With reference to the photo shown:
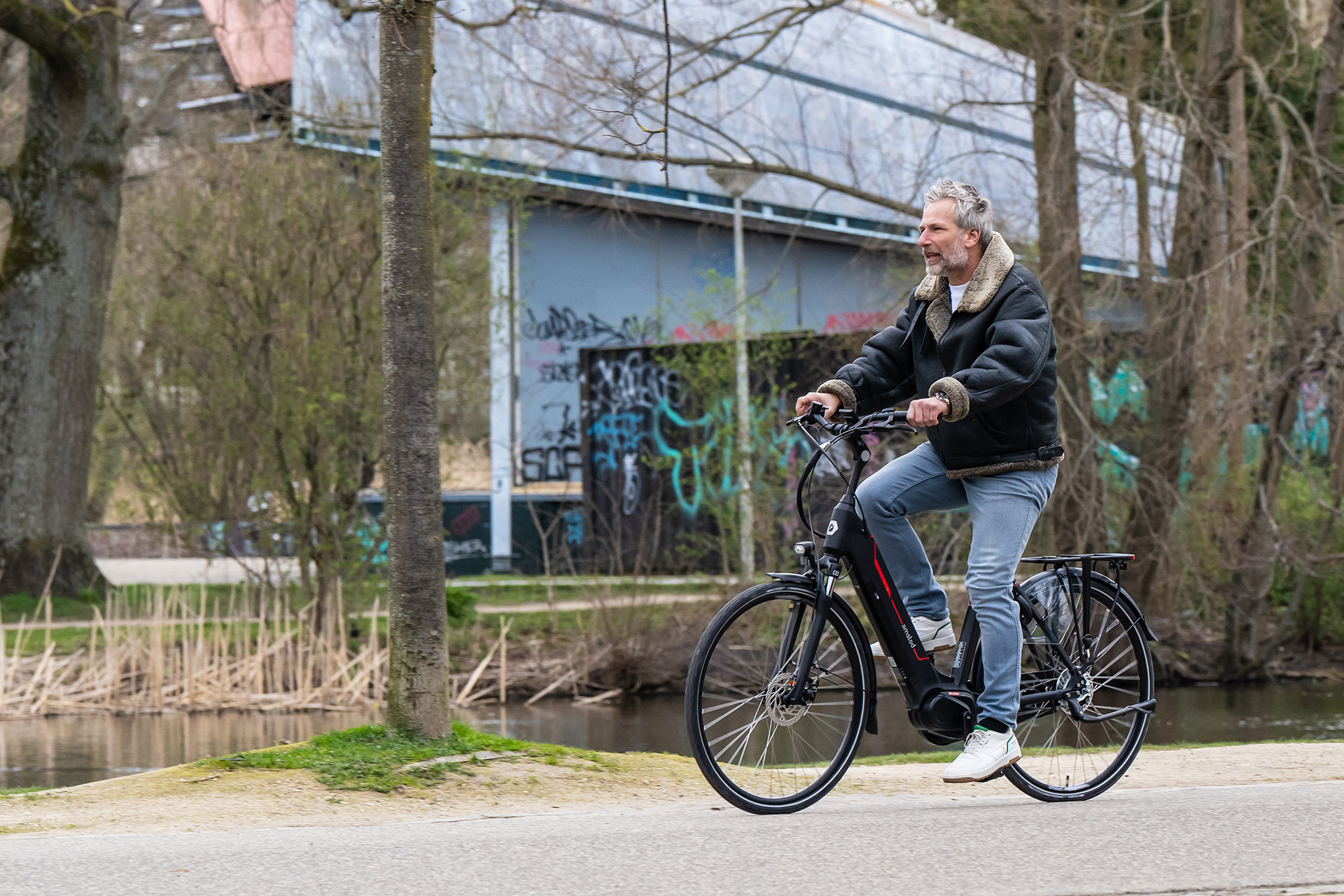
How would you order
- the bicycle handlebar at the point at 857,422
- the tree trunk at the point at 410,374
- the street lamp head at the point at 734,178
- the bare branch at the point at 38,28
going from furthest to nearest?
the bare branch at the point at 38,28
the street lamp head at the point at 734,178
the tree trunk at the point at 410,374
the bicycle handlebar at the point at 857,422

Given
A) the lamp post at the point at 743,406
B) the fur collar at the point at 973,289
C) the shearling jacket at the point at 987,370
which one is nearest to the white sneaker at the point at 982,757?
the shearling jacket at the point at 987,370

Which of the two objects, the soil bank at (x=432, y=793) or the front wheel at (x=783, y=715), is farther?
the soil bank at (x=432, y=793)

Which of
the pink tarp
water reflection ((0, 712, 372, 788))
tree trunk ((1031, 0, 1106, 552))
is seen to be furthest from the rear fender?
the pink tarp

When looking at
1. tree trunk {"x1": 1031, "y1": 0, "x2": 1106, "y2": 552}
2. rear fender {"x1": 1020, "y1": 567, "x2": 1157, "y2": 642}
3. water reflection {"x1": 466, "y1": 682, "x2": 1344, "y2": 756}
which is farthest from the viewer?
tree trunk {"x1": 1031, "y1": 0, "x2": 1106, "y2": 552}

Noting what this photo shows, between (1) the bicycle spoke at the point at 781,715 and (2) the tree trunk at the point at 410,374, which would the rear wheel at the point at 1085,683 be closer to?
(1) the bicycle spoke at the point at 781,715

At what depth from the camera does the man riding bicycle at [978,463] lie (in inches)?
190

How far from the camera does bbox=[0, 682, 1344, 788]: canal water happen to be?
9234mm

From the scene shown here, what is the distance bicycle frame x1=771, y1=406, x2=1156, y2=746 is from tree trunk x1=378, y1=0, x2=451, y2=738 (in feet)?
5.97

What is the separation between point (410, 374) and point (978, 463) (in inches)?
93.6

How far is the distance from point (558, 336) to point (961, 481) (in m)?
17.3

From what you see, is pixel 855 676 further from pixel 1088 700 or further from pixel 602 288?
pixel 602 288

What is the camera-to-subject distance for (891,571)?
4.96 meters

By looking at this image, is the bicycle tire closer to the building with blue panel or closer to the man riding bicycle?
the man riding bicycle

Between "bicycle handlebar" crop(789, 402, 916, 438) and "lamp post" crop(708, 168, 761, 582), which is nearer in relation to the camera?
"bicycle handlebar" crop(789, 402, 916, 438)
